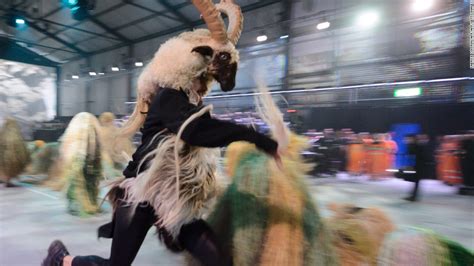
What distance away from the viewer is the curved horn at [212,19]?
0.97 m

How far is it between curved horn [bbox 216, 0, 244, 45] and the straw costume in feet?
0.15

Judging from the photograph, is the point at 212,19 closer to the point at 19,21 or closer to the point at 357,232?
the point at 357,232

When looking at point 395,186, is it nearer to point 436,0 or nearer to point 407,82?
point 407,82

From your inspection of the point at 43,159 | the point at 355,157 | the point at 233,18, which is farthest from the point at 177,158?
the point at 355,157

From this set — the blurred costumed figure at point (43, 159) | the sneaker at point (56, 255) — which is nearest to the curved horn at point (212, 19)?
the sneaker at point (56, 255)

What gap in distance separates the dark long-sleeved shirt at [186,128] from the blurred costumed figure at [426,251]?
461 millimetres

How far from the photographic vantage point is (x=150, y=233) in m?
2.07

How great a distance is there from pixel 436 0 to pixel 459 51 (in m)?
0.54

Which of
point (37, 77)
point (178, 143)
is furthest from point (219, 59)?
point (37, 77)

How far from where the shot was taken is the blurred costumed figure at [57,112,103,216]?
2.62m

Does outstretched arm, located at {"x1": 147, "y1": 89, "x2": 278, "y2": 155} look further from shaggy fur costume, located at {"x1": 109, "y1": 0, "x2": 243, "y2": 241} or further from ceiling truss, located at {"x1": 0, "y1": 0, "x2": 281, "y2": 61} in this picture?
ceiling truss, located at {"x1": 0, "y1": 0, "x2": 281, "y2": 61}

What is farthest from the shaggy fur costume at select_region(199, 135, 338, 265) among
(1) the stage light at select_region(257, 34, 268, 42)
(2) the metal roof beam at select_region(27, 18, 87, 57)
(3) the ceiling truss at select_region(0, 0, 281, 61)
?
(2) the metal roof beam at select_region(27, 18, 87, 57)

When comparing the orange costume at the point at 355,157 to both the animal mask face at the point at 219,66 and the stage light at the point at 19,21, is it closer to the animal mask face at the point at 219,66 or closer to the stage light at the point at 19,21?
the animal mask face at the point at 219,66

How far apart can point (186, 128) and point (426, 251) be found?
0.71 meters
